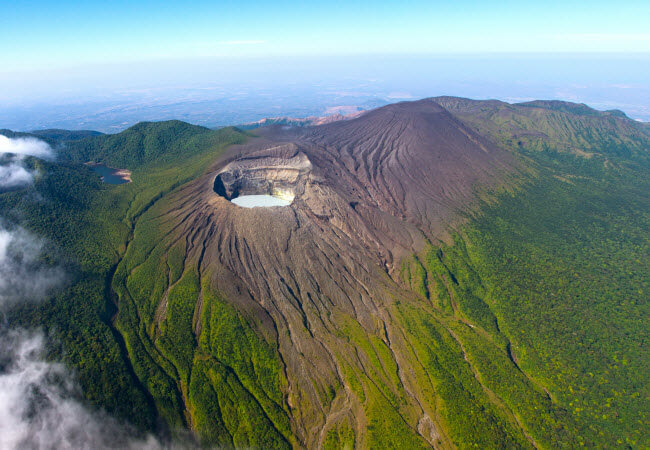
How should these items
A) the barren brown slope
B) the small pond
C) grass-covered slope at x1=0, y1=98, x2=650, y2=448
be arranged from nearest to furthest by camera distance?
1. grass-covered slope at x1=0, y1=98, x2=650, y2=448
2. the barren brown slope
3. the small pond

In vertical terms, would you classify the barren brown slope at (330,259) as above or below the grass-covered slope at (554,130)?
below

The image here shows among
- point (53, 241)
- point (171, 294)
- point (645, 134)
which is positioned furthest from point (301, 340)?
point (645, 134)

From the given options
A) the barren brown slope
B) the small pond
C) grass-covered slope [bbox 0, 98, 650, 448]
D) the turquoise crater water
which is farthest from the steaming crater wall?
the small pond

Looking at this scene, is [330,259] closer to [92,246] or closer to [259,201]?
[259,201]

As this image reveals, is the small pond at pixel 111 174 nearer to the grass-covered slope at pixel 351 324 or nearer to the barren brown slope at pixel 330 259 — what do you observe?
the grass-covered slope at pixel 351 324

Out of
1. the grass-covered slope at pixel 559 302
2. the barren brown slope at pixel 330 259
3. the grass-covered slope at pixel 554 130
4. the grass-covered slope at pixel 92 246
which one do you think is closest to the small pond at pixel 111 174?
the grass-covered slope at pixel 92 246

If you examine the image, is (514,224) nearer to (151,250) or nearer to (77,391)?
(151,250)

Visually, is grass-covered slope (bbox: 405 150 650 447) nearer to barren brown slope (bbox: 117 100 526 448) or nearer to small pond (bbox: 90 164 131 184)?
barren brown slope (bbox: 117 100 526 448)
